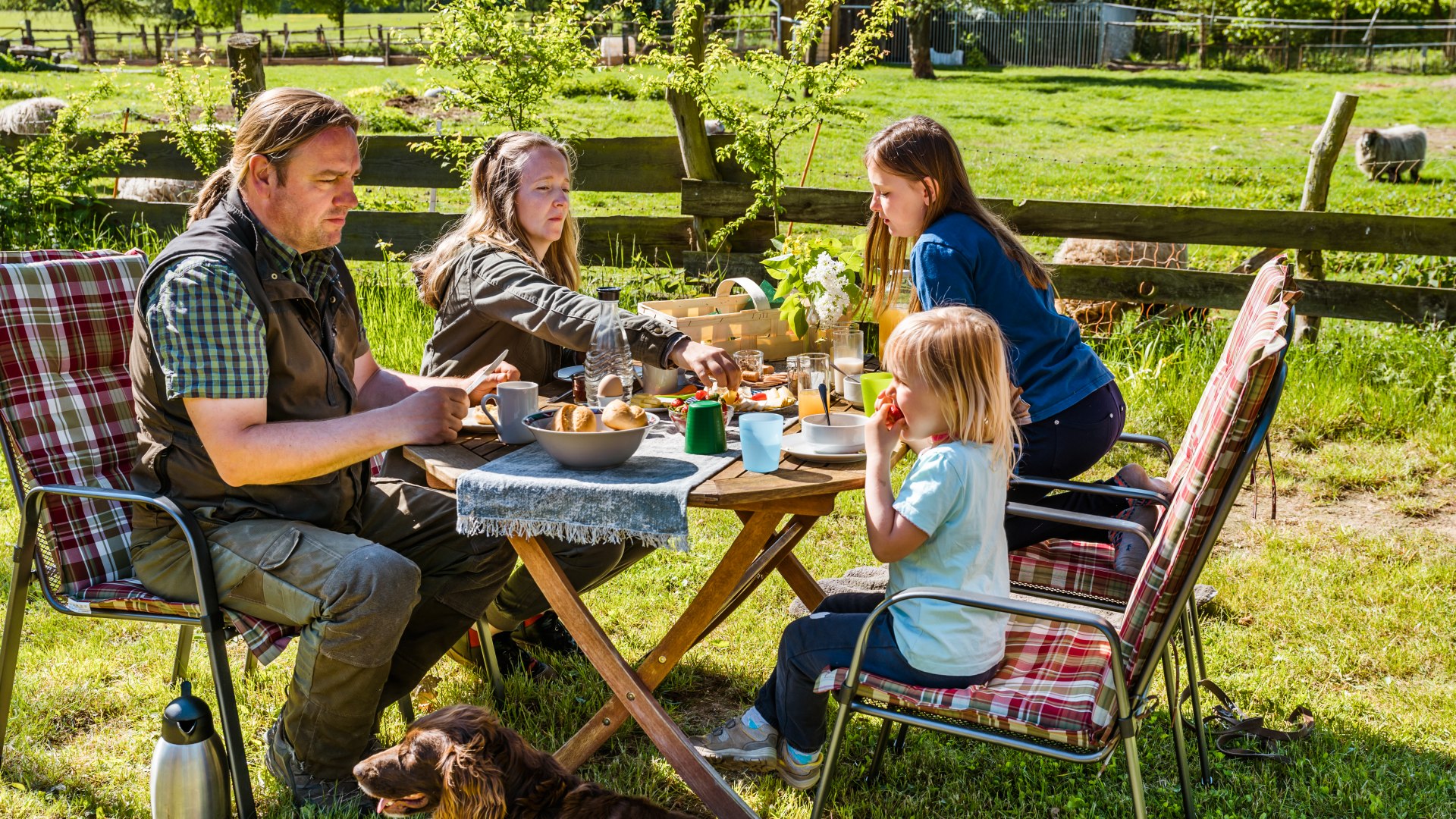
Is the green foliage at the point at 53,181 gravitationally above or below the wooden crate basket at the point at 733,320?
above

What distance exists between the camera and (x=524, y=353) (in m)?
3.47

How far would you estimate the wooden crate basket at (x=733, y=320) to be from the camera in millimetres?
3303

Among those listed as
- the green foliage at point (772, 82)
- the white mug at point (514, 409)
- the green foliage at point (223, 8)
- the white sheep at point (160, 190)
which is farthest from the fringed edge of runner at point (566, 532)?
the green foliage at point (223, 8)

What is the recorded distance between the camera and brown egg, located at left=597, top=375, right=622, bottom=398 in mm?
3033

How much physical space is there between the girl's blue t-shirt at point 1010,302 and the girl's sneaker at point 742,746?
3.88ft

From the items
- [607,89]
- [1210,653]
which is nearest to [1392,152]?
[607,89]

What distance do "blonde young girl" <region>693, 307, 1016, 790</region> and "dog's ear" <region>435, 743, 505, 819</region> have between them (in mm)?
790

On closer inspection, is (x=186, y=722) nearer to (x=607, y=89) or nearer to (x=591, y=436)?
(x=591, y=436)

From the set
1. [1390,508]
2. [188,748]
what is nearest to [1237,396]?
[188,748]

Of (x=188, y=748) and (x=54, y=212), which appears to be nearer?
(x=188, y=748)

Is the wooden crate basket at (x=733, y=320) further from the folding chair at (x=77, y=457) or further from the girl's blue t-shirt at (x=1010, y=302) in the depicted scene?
the folding chair at (x=77, y=457)

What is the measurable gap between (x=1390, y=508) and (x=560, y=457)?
3868 mm

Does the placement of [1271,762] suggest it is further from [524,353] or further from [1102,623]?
[524,353]

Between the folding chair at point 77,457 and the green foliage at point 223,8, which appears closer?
the folding chair at point 77,457
